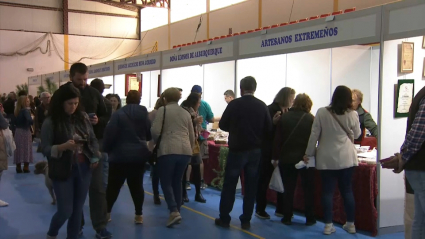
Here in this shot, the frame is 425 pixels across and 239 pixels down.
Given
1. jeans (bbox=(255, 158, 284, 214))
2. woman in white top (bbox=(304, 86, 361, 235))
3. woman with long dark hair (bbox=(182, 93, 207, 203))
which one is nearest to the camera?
woman in white top (bbox=(304, 86, 361, 235))

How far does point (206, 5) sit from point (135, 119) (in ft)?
36.5

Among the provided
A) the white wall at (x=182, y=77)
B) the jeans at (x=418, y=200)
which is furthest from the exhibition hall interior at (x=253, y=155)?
the white wall at (x=182, y=77)

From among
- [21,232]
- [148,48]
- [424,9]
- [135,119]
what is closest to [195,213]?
[135,119]

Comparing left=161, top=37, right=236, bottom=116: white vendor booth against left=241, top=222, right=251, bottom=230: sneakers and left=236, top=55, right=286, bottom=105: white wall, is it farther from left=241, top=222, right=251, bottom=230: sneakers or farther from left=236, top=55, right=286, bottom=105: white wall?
left=241, top=222, right=251, bottom=230: sneakers

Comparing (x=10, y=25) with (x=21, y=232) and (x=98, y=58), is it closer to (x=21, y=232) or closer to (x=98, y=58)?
(x=98, y=58)

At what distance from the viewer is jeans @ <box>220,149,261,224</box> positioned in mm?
3672

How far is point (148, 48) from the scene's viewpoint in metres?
17.5

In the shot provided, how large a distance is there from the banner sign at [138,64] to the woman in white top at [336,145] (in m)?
3.75

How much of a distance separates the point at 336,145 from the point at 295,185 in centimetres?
58

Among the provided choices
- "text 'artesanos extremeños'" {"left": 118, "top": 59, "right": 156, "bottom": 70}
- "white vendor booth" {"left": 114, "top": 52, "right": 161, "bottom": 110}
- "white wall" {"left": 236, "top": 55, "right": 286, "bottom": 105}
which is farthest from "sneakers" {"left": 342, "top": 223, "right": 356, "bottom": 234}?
"text 'artesanos extremeños'" {"left": 118, "top": 59, "right": 156, "bottom": 70}

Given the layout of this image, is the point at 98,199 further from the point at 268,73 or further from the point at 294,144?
the point at 268,73

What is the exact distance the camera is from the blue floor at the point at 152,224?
144 inches

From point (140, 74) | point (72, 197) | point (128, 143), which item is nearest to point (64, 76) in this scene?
point (140, 74)

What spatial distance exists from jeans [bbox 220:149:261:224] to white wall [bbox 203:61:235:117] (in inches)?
178
